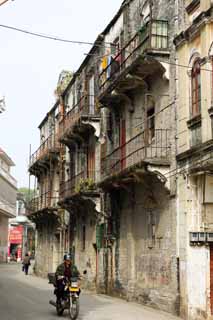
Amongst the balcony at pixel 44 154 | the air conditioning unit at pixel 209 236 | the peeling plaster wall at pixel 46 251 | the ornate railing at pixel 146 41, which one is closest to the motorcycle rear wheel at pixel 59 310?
the air conditioning unit at pixel 209 236

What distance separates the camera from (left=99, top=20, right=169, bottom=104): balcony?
58.2 feet

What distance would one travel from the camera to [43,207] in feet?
124

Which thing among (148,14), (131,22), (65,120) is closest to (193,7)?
(148,14)

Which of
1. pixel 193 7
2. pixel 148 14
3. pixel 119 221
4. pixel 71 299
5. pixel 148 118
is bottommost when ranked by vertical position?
pixel 71 299

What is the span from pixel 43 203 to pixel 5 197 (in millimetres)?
30318

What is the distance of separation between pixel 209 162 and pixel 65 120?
1725 cm

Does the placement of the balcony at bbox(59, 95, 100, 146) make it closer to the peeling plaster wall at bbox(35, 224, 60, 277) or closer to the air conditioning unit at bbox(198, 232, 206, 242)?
the peeling plaster wall at bbox(35, 224, 60, 277)

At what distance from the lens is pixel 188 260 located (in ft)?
51.5

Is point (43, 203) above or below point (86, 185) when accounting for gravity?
above

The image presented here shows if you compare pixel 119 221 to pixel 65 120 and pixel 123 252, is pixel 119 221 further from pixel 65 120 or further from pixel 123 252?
pixel 65 120

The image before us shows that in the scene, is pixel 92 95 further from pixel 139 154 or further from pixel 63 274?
pixel 63 274

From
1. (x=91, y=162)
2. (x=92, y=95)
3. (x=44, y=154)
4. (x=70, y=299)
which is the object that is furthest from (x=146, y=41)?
(x=44, y=154)

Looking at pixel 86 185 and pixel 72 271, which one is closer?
pixel 72 271

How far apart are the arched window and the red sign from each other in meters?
72.8
